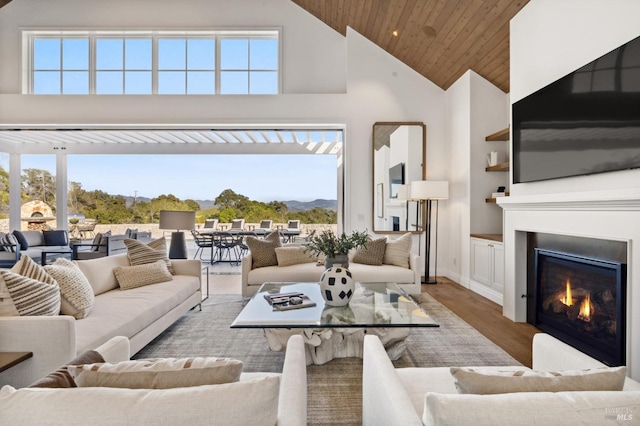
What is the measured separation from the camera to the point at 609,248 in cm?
239

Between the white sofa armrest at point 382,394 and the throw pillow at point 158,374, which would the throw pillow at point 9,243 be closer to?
the throw pillow at point 158,374

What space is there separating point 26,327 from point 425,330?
2999mm

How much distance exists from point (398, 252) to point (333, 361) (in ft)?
6.92

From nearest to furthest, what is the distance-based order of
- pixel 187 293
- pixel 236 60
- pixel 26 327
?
pixel 26 327 → pixel 187 293 → pixel 236 60

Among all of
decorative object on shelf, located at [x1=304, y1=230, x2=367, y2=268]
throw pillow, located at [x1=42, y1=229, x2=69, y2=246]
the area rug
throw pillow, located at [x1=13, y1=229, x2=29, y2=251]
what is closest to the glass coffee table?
the area rug

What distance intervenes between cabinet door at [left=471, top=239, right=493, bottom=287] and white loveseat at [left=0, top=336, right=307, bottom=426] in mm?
4210

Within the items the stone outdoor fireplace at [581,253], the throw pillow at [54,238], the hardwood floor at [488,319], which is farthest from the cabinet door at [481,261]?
the throw pillow at [54,238]

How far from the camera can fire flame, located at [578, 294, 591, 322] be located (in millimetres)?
2621

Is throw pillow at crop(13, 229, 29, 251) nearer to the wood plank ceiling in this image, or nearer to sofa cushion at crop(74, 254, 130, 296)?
sofa cushion at crop(74, 254, 130, 296)

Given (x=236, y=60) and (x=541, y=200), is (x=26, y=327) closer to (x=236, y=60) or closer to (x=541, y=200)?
(x=541, y=200)

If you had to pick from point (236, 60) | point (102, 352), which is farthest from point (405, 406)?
point (236, 60)

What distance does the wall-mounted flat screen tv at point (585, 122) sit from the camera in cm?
216

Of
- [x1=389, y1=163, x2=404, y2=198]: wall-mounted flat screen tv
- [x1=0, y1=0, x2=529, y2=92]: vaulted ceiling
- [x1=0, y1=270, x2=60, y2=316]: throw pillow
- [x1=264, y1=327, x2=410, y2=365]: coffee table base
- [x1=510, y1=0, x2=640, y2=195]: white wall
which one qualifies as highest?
[x1=0, y1=0, x2=529, y2=92]: vaulted ceiling

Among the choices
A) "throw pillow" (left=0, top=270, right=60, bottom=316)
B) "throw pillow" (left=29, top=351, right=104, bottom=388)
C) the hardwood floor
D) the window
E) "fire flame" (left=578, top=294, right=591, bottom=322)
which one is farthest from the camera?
the window
